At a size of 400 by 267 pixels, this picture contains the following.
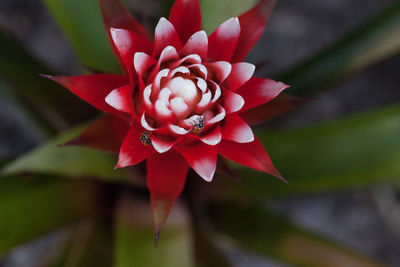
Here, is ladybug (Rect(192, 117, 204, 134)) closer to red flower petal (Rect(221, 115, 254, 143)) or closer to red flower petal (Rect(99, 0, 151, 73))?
red flower petal (Rect(221, 115, 254, 143))

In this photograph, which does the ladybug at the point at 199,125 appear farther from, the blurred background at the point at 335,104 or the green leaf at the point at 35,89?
→ the blurred background at the point at 335,104

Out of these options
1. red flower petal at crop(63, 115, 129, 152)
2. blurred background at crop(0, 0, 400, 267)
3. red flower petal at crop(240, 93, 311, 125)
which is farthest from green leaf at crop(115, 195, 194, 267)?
blurred background at crop(0, 0, 400, 267)

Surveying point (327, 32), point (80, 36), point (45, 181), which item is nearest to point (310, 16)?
point (327, 32)

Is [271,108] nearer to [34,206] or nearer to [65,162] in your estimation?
[65,162]

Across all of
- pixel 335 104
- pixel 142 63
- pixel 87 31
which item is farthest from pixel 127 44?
pixel 335 104

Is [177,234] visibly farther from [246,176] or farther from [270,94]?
[270,94]

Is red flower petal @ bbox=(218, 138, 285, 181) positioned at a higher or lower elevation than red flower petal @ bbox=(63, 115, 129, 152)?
higher

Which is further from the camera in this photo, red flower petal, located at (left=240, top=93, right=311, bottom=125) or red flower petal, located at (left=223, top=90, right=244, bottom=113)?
red flower petal, located at (left=240, top=93, right=311, bottom=125)

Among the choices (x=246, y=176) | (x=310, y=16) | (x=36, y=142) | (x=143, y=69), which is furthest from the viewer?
(x=310, y=16)
